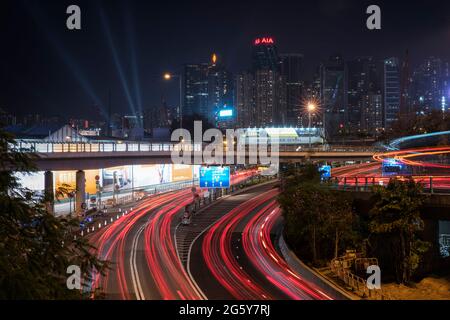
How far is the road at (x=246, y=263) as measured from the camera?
779 inches

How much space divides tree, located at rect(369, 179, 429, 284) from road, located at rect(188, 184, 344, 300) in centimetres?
439

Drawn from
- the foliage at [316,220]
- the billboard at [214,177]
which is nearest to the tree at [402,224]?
the foliage at [316,220]

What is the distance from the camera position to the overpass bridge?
36688 mm

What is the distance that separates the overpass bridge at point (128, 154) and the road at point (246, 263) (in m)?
7.32

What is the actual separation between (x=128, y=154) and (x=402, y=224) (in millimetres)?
26441

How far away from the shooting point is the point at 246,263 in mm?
25094

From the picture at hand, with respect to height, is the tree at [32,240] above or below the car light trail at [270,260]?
above

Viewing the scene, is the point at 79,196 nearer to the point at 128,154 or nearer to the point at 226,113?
the point at 128,154

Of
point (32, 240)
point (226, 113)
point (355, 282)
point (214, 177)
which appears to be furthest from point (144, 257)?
point (226, 113)

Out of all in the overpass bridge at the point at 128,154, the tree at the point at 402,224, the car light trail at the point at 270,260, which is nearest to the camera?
the car light trail at the point at 270,260

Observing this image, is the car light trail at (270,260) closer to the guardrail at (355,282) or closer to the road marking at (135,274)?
the guardrail at (355,282)

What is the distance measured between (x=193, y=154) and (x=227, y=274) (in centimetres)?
2311

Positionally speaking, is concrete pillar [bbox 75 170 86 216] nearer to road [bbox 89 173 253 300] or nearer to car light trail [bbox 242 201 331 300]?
road [bbox 89 173 253 300]
